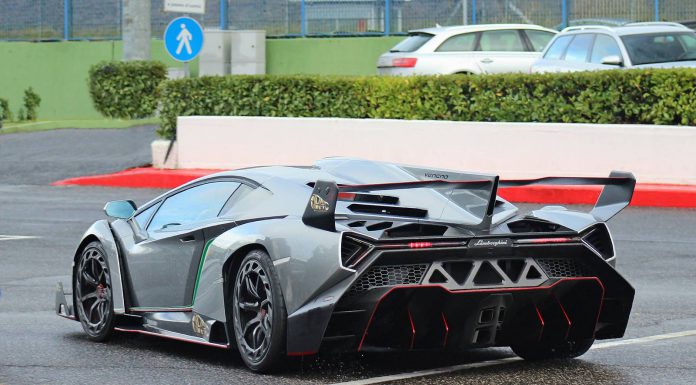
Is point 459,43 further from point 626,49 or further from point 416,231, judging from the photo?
point 416,231

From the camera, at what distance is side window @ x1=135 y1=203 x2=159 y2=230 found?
8617mm

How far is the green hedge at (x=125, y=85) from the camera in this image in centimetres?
2694

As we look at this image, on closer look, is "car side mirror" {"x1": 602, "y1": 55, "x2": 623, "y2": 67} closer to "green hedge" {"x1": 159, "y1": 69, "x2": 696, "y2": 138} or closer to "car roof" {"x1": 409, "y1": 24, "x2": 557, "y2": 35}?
"green hedge" {"x1": 159, "y1": 69, "x2": 696, "y2": 138}

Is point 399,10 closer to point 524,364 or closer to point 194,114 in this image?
point 194,114

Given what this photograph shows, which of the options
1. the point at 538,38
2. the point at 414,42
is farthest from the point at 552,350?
the point at 538,38

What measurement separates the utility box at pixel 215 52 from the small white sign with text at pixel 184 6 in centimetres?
563

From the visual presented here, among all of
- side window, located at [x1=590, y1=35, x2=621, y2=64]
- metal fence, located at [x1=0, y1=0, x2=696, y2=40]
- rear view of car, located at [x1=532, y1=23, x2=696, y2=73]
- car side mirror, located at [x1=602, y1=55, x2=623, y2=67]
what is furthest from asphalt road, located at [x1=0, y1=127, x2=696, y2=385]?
metal fence, located at [x1=0, y1=0, x2=696, y2=40]

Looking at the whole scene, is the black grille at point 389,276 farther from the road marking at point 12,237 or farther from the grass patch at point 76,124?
the grass patch at point 76,124

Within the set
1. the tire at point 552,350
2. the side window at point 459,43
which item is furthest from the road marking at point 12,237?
the side window at point 459,43

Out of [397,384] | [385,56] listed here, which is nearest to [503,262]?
[397,384]

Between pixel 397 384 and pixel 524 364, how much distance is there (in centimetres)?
98

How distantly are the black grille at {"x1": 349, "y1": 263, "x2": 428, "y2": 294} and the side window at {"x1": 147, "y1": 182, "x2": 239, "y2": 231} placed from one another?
144 centimetres

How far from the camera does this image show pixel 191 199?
8.34 m

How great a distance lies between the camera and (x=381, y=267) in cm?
679
